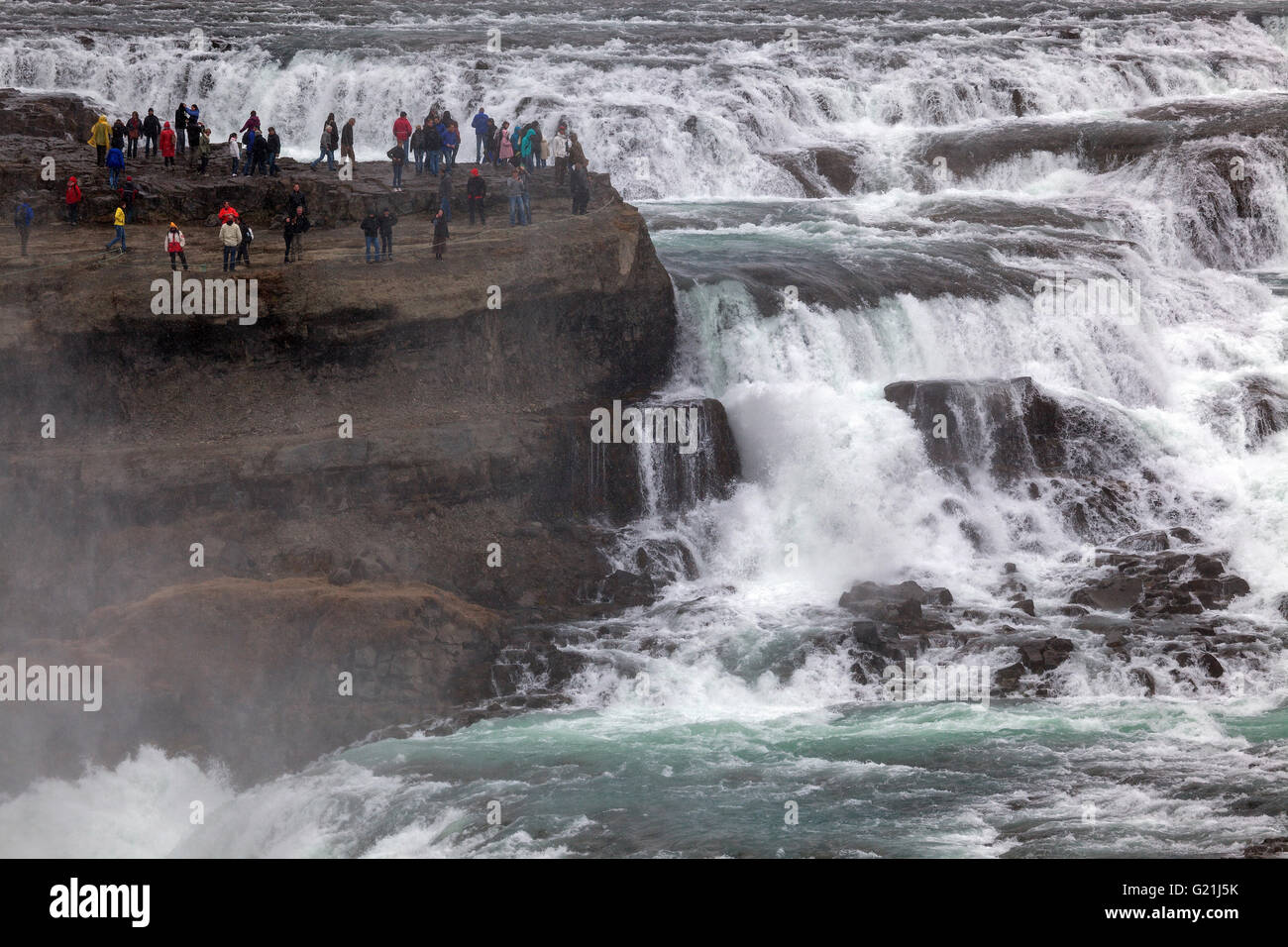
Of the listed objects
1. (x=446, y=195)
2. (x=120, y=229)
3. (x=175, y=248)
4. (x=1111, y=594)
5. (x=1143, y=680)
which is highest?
(x=446, y=195)

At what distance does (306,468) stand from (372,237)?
460 centimetres

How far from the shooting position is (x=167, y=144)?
32.0 metres

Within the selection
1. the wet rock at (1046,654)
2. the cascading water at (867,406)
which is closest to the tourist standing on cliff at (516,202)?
the cascading water at (867,406)

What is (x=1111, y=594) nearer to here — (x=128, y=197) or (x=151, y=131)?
(x=128, y=197)

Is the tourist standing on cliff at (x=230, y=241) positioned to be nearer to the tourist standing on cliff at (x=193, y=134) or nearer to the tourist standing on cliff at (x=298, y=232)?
the tourist standing on cliff at (x=298, y=232)

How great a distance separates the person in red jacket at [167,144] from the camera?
1258 inches

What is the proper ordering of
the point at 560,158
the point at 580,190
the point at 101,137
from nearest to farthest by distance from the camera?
1. the point at 580,190
2. the point at 101,137
3. the point at 560,158

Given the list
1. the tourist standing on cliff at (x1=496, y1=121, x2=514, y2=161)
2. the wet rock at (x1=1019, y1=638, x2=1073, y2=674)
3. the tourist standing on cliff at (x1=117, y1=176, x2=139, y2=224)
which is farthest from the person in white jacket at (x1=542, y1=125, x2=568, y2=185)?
the wet rock at (x1=1019, y1=638, x2=1073, y2=674)

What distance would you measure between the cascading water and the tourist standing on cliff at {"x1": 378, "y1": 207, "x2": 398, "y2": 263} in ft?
18.5

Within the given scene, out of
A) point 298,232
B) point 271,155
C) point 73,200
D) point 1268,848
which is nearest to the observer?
point 1268,848

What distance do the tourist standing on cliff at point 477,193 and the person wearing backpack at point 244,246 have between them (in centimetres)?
450

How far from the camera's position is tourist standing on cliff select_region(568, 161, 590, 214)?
30656 mm

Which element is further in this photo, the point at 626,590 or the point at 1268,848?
the point at 626,590

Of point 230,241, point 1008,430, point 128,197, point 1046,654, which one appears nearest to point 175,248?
point 230,241
